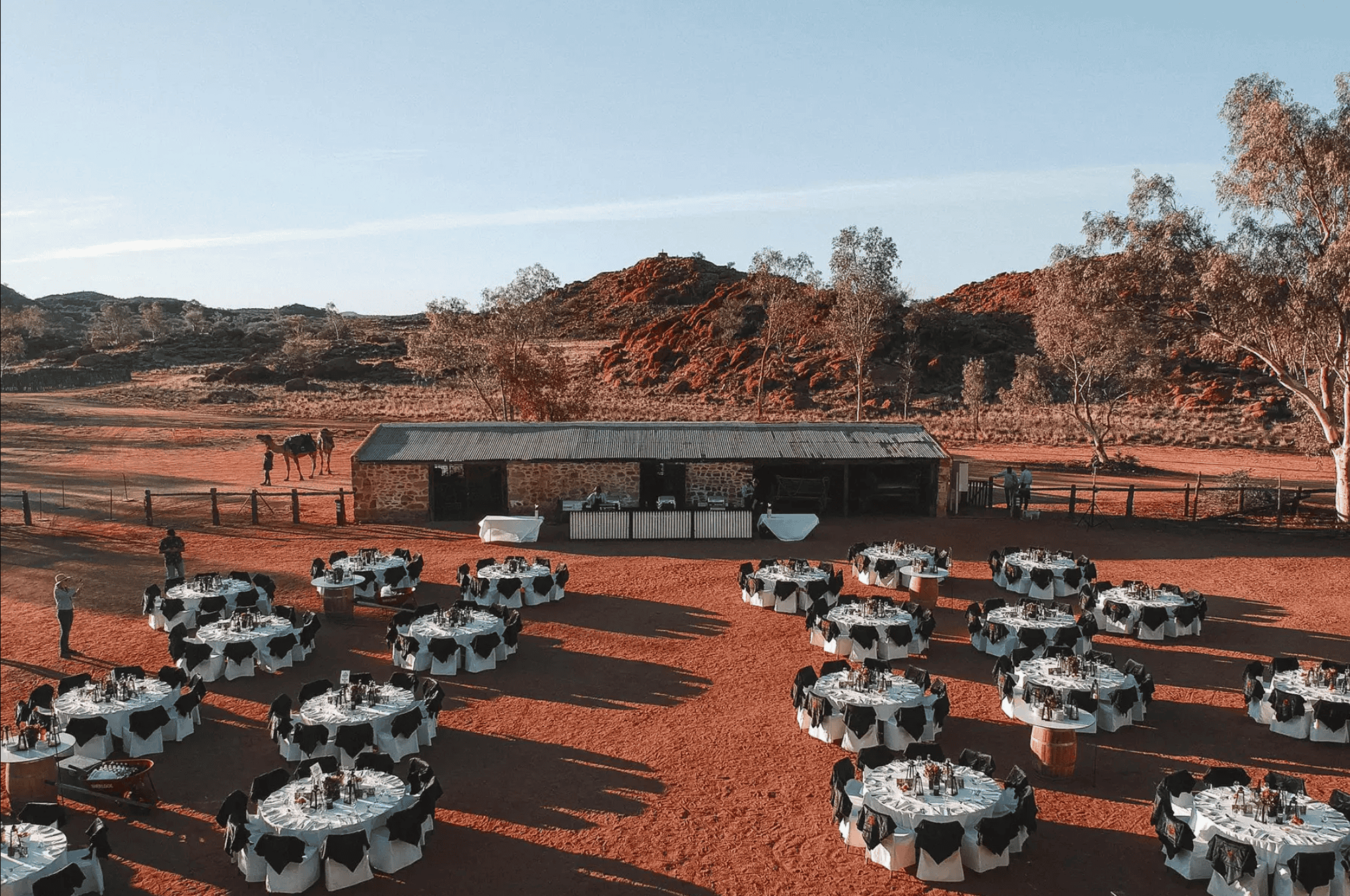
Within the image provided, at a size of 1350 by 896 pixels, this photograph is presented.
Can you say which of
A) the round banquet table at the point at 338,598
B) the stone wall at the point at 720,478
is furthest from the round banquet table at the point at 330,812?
the stone wall at the point at 720,478

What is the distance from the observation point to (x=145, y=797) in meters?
10.5

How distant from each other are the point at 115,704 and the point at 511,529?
1272cm

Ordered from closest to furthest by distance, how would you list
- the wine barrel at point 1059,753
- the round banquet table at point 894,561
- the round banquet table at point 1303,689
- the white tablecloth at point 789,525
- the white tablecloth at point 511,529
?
the wine barrel at point 1059,753, the round banquet table at point 1303,689, the round banquet table at point 894,561, the white tablecloth at point 511,529, the white tablecloth at point 789,525

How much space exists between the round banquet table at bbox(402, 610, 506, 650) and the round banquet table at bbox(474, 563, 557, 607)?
1.92 meters

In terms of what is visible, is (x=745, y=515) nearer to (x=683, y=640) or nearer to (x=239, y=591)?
(x=683, y=640)

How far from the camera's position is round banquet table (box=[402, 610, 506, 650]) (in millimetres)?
14984

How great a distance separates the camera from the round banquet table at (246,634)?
1473 cm

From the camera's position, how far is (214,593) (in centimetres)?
1728

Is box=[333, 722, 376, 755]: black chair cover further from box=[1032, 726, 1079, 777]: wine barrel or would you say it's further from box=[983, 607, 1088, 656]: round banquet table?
box=[983, 607, 1088, 656]: round banquet table

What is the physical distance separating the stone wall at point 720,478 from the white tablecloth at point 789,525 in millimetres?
2391

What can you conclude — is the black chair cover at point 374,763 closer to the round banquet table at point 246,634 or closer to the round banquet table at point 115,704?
the round banquet table at point 115,704

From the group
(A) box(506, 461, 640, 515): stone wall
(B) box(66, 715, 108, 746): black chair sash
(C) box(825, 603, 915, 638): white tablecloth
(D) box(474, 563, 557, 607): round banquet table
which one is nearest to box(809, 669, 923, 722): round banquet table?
(C) box(825, 603, 915, 638): white tablecloth

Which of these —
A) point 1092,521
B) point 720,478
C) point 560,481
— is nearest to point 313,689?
point 560,481

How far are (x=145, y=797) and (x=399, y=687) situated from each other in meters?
3.22
